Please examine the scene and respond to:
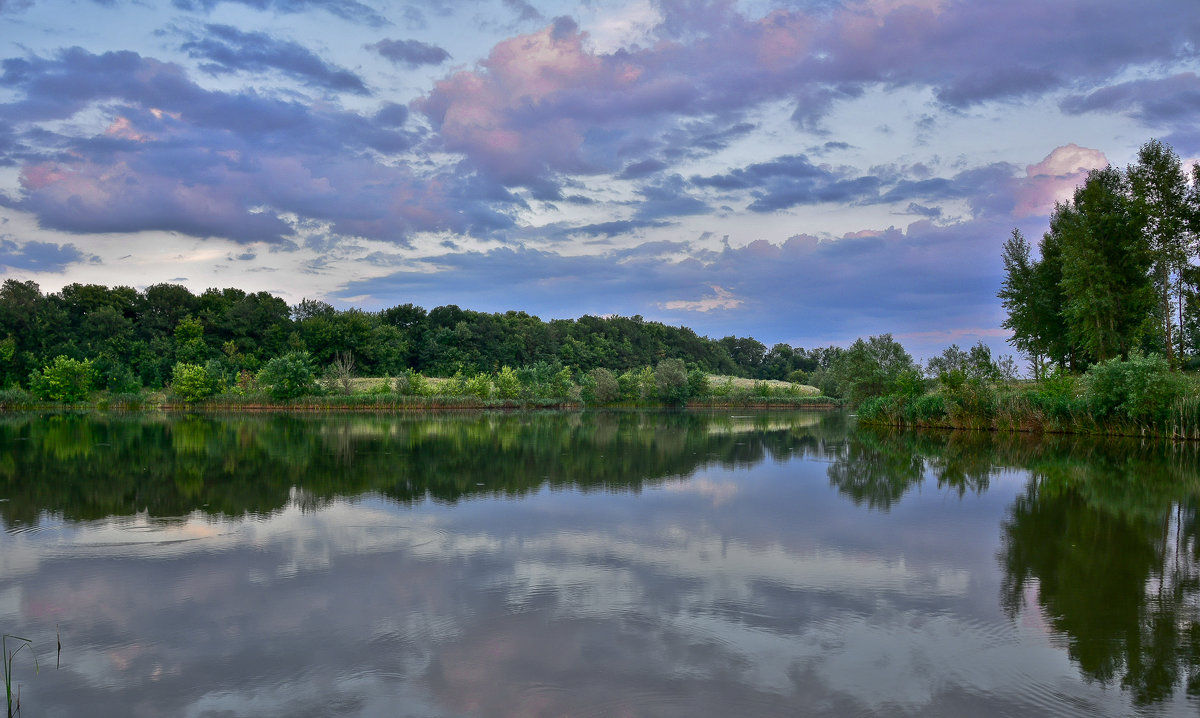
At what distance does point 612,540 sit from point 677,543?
793 mm

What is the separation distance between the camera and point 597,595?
6078 mm

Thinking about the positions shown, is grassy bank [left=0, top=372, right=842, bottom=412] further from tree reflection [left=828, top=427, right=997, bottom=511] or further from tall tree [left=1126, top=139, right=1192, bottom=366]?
tall tree [left=1126, top=139, right=1192, bottom=366]

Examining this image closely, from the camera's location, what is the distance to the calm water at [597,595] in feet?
13.9

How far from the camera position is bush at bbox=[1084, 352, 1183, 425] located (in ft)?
68.4

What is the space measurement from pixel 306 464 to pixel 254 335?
196 ft

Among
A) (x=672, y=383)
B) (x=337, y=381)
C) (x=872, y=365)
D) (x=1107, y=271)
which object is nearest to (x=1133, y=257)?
(x=1107, y=271)

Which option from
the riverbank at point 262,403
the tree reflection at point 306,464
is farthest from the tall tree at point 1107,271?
the riverbank at point 262,403

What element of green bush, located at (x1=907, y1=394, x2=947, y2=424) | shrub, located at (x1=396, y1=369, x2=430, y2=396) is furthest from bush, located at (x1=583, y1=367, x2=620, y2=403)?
green bush, located at (x1=907, y1=394, x2=947, y2=424)

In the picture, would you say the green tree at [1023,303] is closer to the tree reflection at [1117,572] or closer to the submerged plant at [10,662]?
the tree reflection at [1117,572]

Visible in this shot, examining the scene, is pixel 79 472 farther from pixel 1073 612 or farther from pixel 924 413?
pixel 924 413

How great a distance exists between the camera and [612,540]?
824 cm

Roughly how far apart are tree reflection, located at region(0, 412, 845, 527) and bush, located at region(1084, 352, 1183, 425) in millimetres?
8968

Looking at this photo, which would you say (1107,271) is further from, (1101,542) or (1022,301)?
(1101,542)

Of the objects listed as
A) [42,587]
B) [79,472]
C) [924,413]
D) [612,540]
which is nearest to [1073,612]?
[612,540]
